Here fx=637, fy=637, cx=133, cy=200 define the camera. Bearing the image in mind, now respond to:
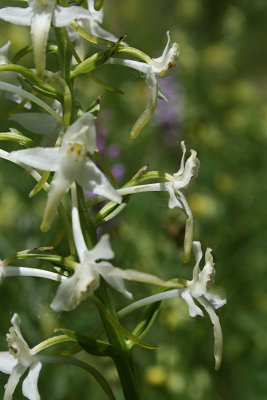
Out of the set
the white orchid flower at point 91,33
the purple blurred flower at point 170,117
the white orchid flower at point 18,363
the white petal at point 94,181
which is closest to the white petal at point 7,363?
the white orchid flower at point 18,363

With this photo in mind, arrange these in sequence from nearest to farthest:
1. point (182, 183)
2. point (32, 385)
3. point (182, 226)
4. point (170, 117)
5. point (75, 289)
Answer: point (75, 289), point (32, 385), point (182, 183), point (182, 226), point (170, 117)

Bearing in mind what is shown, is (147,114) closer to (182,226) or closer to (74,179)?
(74,179)

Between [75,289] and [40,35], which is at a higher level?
[40,35]

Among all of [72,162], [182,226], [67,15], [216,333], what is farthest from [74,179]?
[182,226]

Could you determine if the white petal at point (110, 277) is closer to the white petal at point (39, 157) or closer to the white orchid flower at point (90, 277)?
the white orchid flower at point (90, 277)

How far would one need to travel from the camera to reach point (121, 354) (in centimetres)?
110

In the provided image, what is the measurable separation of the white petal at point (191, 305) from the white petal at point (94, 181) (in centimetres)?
26

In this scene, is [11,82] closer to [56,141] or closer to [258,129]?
[56,141]

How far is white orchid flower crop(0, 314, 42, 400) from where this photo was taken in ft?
3.42

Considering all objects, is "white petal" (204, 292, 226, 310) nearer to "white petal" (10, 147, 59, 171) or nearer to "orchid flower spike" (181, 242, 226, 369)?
"orchid flower spike" (181, 242, 226, 369)

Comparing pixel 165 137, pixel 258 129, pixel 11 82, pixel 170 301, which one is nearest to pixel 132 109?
Result: pixel 165 137

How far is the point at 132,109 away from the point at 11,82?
251 cm

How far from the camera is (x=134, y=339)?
1.05 metres

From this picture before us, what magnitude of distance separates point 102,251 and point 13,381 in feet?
0.98
